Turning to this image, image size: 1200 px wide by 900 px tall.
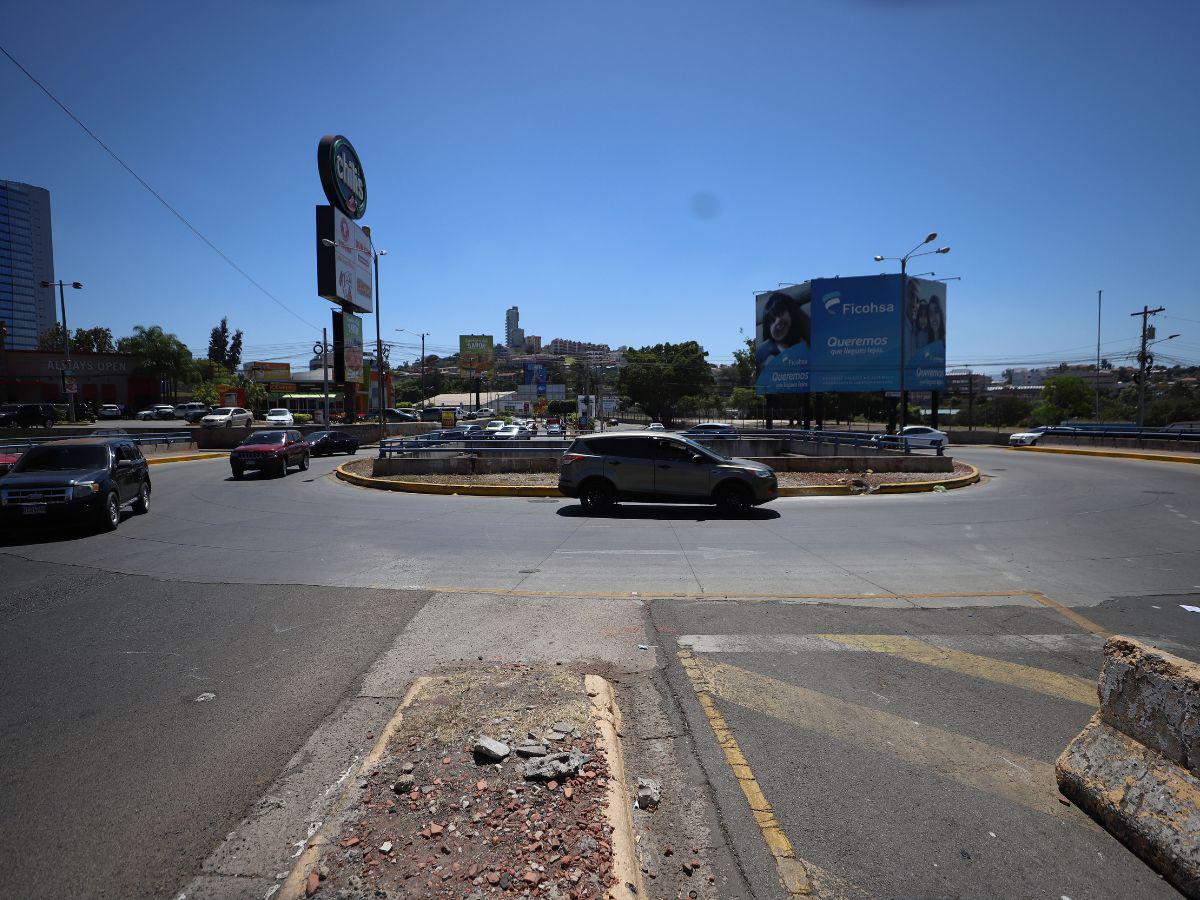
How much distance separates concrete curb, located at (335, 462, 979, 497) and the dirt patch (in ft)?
41.3

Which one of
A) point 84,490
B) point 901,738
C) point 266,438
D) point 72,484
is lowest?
point 901,738

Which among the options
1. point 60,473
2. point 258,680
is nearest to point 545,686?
point 258,680

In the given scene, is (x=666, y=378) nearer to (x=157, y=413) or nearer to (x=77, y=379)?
(x=157, y=413)

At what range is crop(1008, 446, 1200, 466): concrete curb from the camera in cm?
2706

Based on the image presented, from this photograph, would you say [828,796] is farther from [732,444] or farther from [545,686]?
[732,444]

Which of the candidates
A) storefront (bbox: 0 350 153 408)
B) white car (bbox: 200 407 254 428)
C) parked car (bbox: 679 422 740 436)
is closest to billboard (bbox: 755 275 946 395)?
parked car (bbox: 679 422 740 436)

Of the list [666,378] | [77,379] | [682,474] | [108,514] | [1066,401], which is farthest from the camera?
[666,378]

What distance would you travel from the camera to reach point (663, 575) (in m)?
8.40

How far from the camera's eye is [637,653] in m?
5.55

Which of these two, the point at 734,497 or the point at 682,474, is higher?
the point at 682,474

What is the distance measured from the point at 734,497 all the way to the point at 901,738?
31.2 feet

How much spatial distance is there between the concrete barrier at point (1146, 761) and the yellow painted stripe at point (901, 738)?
8.7 inches

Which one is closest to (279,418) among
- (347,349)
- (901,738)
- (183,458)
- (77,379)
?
(347,349)

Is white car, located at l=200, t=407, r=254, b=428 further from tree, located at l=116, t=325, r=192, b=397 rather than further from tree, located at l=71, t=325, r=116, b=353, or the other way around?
tree, located at l=71, t=325, r=116, b=353
